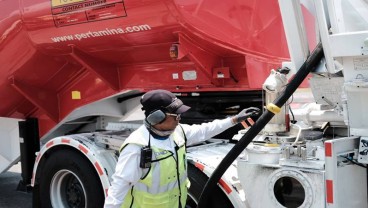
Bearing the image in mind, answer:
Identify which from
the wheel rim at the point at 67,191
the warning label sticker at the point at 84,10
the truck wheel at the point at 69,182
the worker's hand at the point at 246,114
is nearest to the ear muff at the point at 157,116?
the worker's hand at the point at 246,114

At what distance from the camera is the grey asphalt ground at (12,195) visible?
644 centimetres

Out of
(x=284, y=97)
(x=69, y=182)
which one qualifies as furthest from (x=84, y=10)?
(x=284, y=97)

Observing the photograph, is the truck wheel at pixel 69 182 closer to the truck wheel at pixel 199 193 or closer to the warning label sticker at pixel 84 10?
the truck wheel at pixel 199 193

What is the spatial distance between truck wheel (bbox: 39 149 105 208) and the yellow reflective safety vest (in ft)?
4.97

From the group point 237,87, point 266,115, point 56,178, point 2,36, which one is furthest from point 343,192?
point 2,36

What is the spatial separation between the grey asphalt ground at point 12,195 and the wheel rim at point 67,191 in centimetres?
158

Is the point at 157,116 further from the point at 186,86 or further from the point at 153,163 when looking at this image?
the point at 186,86

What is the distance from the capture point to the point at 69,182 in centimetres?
493

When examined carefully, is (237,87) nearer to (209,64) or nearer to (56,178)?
(209,64)

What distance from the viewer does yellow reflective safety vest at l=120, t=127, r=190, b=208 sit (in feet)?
9.57

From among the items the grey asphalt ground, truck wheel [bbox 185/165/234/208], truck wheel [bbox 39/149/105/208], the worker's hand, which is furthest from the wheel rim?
the worker's hand

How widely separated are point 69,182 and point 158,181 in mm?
2241

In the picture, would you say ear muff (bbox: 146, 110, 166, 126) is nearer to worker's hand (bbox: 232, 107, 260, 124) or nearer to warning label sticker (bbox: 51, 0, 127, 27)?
worker's hand (bbox: 232, 107, 260, 124)

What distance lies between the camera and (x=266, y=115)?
2932mm
